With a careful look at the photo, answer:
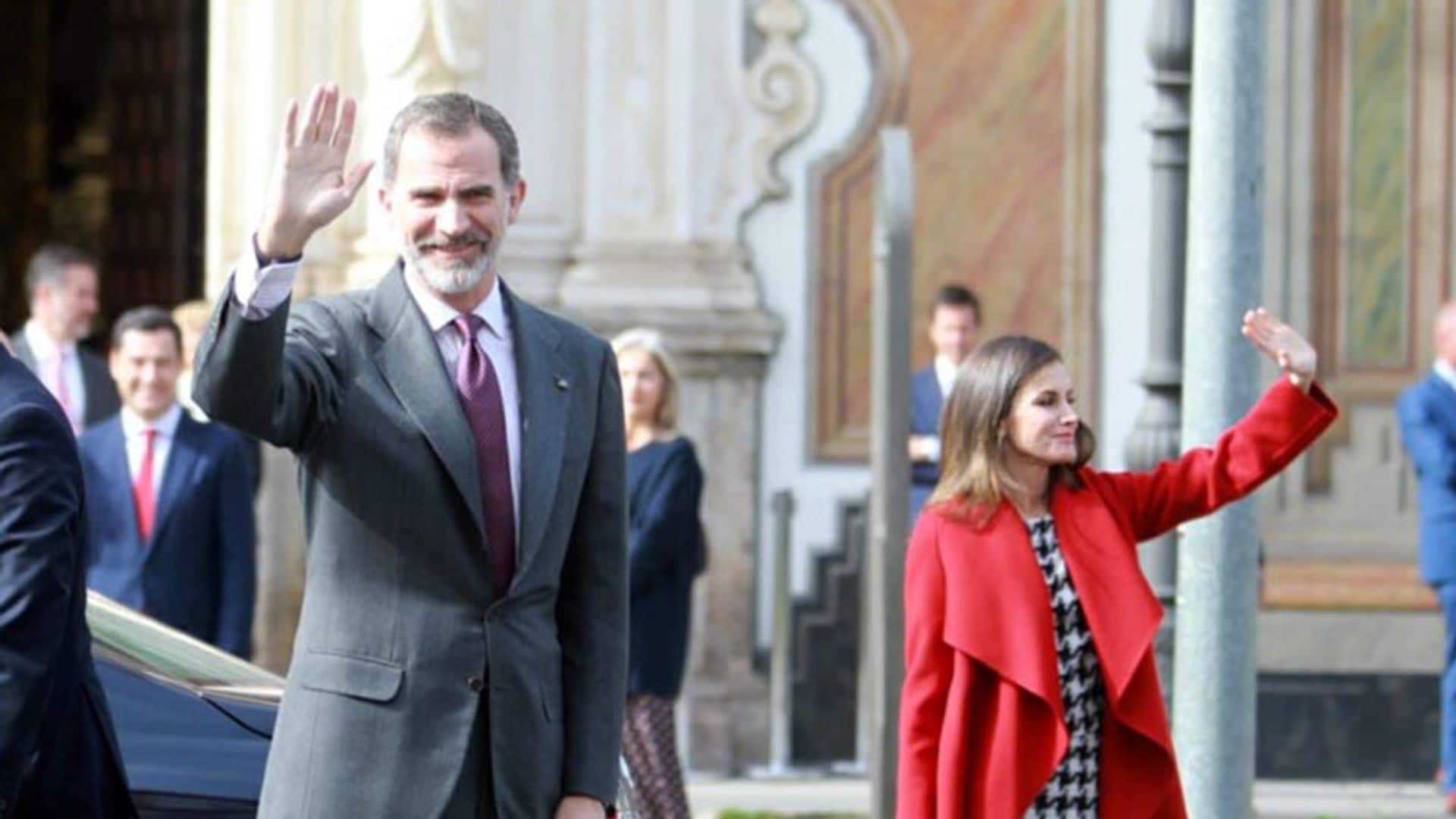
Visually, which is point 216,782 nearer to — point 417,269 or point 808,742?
point 417,269

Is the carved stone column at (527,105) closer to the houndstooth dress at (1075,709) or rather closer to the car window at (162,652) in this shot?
the car window at (162,652)

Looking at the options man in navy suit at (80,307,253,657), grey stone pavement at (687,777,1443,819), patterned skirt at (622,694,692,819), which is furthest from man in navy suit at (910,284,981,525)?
man in navy suit at (80,307,253,657)

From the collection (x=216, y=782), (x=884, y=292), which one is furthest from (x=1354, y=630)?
(x=216, y=782)

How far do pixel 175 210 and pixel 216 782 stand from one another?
11.4 metres

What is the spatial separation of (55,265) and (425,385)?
7.28m

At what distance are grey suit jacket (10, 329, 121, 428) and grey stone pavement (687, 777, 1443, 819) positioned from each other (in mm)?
2357

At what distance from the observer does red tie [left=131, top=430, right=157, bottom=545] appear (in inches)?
385

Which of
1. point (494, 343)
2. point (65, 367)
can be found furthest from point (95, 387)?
point (494, 343)

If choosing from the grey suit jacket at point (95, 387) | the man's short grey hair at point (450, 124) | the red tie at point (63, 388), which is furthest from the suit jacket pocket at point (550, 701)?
the grey suit jacket at point (95, 387)

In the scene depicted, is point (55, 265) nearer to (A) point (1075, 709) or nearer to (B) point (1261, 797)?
(B) point (1261, 797)

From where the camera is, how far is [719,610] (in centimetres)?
1318

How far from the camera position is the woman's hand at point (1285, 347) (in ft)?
22.1

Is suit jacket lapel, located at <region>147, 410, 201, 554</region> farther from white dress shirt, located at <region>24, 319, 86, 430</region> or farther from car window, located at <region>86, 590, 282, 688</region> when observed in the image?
car window, located at <region>86, 590, 282, 688</region>

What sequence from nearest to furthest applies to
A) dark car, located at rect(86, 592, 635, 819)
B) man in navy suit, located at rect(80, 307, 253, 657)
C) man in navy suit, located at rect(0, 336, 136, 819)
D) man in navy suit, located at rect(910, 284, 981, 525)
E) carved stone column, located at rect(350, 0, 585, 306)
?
man in navy suit, located at rect(0, 336, 136, 819), dark car, located at rect(86, 592, 635, 819), man in navy suit, located at rect(80, 307, 253, 657), man in navy suit, located at rect(910, 284, 981, 525), carved stone column, located at rect(350, 0, 585, 306)
